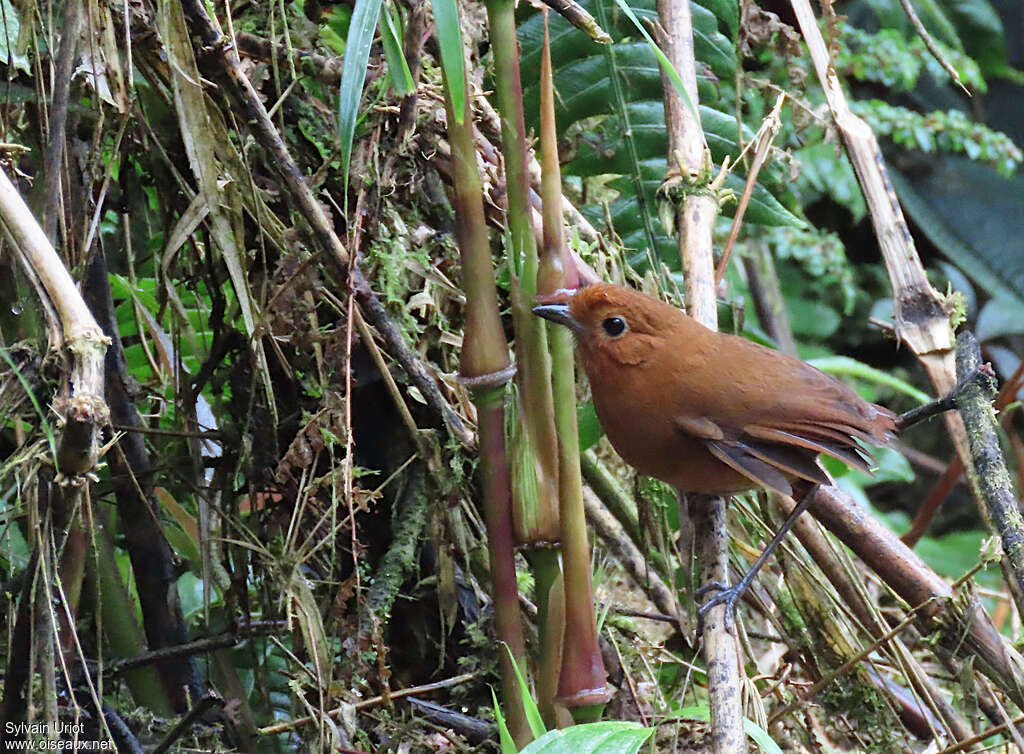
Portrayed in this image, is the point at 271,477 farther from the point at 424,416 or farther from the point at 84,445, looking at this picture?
the point at 84,445

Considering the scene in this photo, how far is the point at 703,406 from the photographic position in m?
2.10

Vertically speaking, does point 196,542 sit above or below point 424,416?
below

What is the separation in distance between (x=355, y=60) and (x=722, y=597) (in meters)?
1.05

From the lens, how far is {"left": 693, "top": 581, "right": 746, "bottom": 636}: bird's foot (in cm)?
175

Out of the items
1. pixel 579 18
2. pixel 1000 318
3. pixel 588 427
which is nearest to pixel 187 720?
pixel 588 427

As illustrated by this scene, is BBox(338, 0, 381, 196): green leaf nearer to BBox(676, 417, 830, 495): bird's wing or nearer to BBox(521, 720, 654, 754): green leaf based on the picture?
BBox(521, 720, 654, 754): green leaf

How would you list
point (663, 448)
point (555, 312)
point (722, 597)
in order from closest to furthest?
1. point (555, 312)
2. point (722, 597)
3. point (663, 448)

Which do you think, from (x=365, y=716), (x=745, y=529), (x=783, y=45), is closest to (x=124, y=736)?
(x=365, y=716)

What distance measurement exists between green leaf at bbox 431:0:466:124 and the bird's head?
0.69 metres

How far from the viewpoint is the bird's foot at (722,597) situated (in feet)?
5.73

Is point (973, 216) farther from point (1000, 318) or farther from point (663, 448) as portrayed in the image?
point (663, 448)

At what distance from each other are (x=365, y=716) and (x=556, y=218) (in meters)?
0.99

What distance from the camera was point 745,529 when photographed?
2277 mm

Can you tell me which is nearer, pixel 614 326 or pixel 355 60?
pixel 355 60
